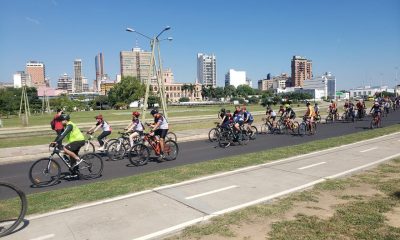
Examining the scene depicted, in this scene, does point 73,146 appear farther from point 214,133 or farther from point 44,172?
point 214,133

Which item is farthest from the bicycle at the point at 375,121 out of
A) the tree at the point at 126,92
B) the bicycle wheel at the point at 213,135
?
the tree at the point at 126,92

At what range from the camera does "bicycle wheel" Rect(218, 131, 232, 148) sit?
1555 centimetres

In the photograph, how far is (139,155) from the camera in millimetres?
11445

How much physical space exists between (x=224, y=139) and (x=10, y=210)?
1043 cm

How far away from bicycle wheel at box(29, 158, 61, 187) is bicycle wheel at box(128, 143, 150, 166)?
2.71 metres

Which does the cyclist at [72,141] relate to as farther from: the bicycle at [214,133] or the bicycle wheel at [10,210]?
the bicycle at [214,133]

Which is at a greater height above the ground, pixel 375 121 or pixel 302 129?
pixel 375 121

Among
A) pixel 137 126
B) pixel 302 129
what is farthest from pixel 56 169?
pixel 302 129

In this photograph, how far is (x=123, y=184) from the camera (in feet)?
26.8

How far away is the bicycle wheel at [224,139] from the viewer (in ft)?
51.0

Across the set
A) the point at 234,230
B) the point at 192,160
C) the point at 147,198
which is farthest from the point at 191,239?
the point at 192,160

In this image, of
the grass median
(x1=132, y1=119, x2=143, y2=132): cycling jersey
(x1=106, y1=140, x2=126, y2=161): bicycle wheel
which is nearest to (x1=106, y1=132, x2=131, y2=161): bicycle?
(x1=106, y1=140, x2=126, y2=161): bicycle wheel

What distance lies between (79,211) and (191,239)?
98.2 inches

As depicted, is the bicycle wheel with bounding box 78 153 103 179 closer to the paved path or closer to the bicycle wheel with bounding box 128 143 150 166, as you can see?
the bicycle wheel with bounding box 128 143 150 166
